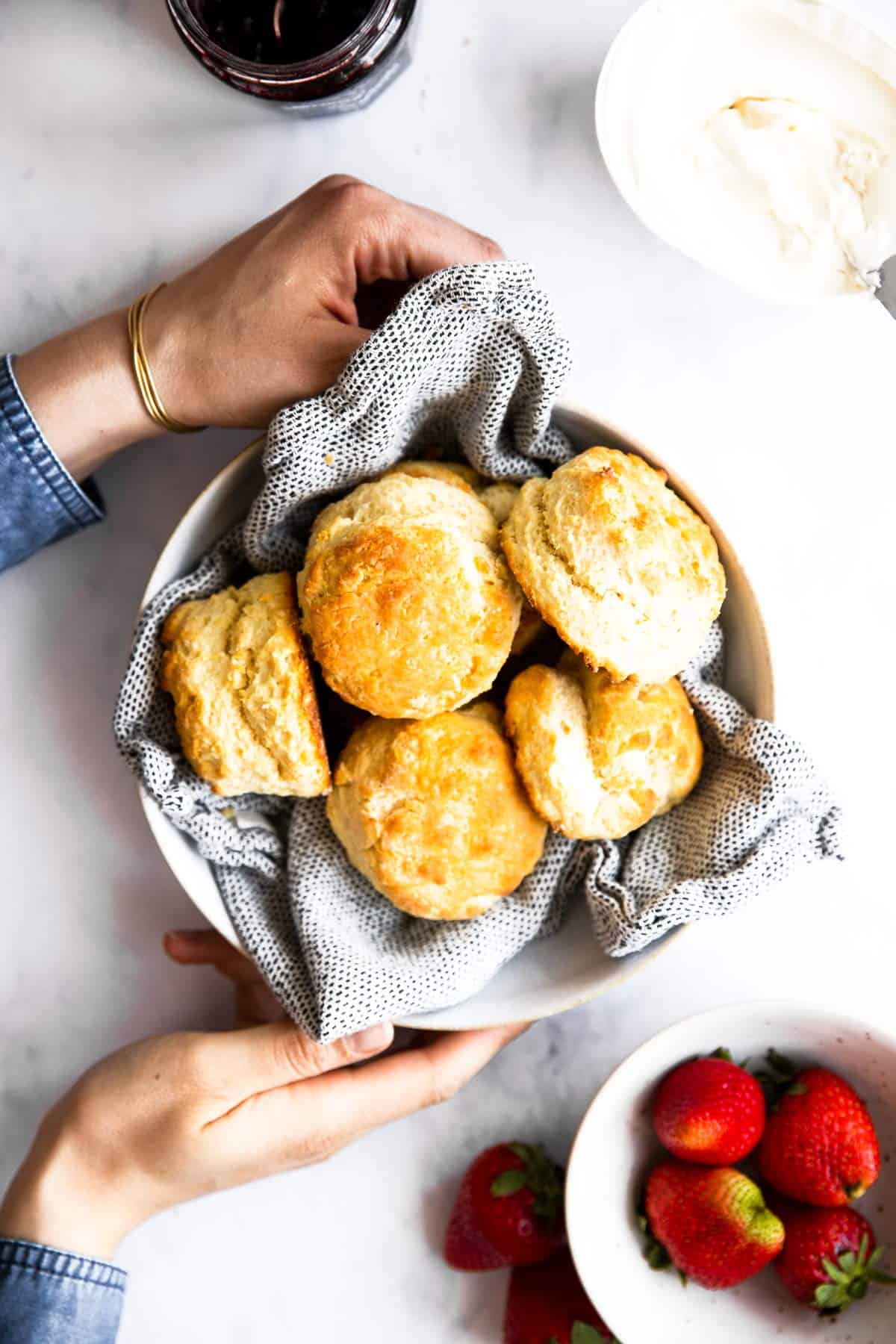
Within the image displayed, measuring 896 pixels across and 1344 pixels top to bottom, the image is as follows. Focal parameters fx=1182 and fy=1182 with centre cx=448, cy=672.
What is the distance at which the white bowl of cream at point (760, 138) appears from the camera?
117 centimetres

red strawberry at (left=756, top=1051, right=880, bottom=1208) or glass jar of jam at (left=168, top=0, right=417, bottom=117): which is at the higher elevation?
glass jar of jam at (left=168, top=0, right=417, bottom=117)

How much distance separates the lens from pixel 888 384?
123 cm

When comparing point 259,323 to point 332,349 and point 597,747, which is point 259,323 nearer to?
point 332,349

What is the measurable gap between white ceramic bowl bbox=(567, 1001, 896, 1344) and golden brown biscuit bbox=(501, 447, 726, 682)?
421 millimetres

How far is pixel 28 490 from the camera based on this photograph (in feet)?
3.86

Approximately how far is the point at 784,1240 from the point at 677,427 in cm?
84

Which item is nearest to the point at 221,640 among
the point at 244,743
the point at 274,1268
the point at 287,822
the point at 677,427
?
the point at 244,743

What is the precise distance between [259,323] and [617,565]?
41 centimetres

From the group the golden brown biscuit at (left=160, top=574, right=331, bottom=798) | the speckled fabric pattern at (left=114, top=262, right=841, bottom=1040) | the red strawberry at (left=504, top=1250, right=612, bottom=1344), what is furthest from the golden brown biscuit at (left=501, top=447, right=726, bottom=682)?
the red strawberry at (left=504, top=1250, right=612, bottom=1344)

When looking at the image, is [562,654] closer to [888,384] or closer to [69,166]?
[888,384]

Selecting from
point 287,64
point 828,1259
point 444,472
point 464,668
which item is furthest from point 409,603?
point 828,1259

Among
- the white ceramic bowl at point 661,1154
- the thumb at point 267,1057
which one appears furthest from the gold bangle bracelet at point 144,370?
the white ceramic bowl at point 661,1154

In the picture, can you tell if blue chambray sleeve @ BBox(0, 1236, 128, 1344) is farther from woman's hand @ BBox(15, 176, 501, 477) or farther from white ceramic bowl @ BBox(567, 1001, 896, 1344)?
woman's hand @ BBox(15, 176, 501, 477)

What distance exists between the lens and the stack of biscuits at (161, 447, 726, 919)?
945 mm
